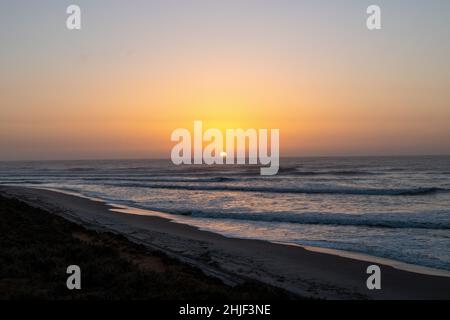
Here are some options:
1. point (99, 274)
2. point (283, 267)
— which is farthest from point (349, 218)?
point (99, 274)

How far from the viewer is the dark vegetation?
7.98 m

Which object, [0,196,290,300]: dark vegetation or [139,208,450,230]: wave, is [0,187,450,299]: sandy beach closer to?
[0,196,290,300]: dark vegetation

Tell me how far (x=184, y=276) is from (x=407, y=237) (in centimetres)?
1050

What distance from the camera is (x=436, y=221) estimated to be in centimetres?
2002

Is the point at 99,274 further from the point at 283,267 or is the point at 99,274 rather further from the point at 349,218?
the point at 349,218

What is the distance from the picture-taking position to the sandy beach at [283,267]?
31.7ft

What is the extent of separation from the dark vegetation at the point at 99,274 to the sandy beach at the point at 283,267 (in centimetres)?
94

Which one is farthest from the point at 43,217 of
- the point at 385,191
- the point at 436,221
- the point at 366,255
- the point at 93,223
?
the point at 385,191

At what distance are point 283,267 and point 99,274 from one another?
17.3 ft

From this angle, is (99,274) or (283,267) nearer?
(99,274)

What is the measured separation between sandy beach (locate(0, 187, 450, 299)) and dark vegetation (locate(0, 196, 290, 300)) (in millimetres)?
937

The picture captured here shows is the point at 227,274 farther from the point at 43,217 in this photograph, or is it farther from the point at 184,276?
the point at 43,217

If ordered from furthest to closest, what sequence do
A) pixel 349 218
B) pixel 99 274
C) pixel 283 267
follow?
pixel 349 218
pixel 283 267
pixel 99 274

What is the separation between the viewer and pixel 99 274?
9195 mm
